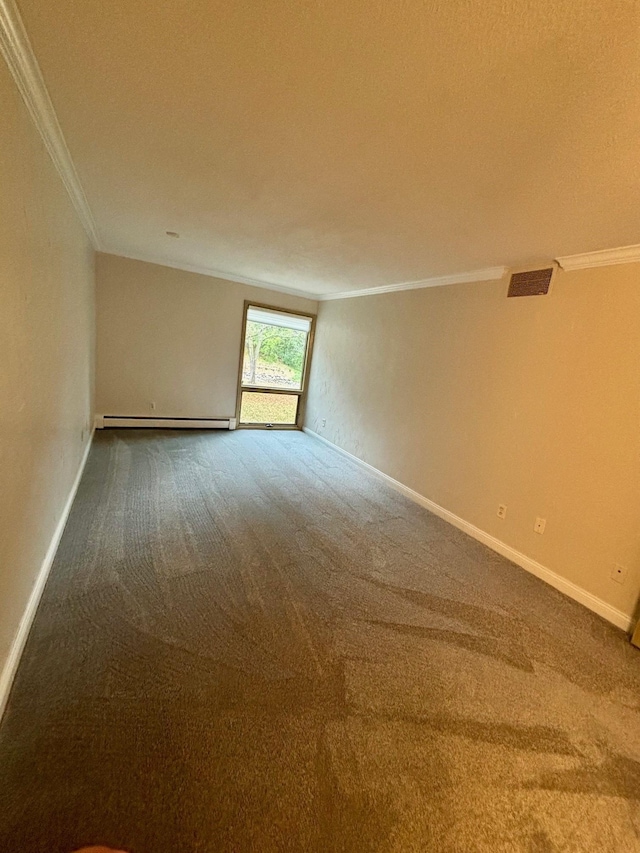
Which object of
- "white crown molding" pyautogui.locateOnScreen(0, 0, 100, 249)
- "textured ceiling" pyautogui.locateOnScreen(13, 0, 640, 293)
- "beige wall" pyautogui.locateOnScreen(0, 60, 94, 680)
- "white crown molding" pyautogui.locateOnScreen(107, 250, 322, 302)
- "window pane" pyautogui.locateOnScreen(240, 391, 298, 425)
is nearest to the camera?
"textured ceiling" pyautogui.locateOnScreen(13, 0, 640, 293)

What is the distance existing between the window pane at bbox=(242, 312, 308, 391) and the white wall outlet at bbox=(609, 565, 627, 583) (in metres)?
4.63

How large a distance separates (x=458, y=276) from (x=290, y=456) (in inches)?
111

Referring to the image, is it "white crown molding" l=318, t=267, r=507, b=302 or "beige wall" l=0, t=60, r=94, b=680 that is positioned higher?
"white crown molding" l=318, t=267, r=507, b=302

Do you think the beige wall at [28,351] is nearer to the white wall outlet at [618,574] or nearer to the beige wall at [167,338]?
the beige wall at [167,338]

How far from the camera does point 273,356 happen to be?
5.47 meters

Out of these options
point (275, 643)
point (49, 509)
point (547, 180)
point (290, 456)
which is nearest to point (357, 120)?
point (547, 180)

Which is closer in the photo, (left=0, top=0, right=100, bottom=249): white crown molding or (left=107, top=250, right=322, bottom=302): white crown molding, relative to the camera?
(left=0, top=0, right=100, bottom=249): white crown molding

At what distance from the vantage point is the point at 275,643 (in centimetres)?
162

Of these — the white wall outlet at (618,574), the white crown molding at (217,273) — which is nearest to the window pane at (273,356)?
the white crown molding at (217,273)

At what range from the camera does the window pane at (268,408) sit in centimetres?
552

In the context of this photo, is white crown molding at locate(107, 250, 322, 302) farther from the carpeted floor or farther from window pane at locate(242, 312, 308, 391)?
the carpeted floor

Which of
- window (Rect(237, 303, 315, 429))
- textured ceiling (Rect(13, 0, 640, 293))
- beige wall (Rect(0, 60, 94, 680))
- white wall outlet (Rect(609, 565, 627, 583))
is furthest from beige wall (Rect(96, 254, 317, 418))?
white wall outlet (Rect(609, 565, 627, 583))

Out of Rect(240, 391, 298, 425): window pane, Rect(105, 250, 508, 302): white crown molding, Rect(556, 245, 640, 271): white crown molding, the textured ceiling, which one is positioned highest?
Rect(105, 250, 508, 302): white crown molding

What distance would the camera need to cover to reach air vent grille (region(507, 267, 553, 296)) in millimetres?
2484
